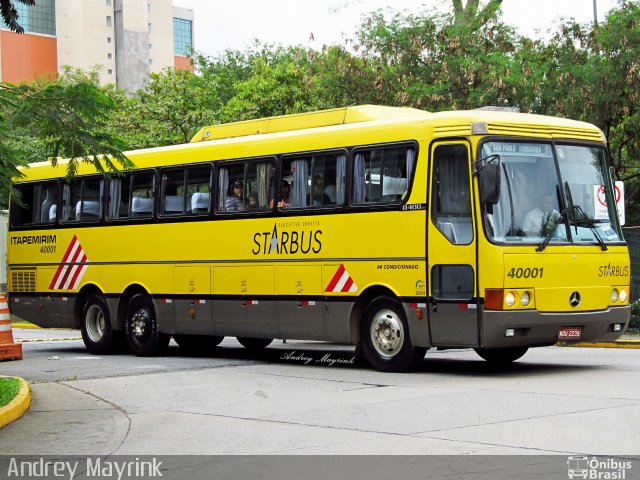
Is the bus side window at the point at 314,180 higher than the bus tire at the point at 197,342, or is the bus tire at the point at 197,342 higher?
the bus side window at the point at 314,180

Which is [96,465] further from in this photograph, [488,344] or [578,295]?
[578,295]

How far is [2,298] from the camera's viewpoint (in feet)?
63.5

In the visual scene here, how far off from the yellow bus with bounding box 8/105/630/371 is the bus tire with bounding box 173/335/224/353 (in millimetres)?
38

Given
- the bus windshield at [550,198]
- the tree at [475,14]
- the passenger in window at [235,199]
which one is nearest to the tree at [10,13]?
the passenger in window at [235,199]

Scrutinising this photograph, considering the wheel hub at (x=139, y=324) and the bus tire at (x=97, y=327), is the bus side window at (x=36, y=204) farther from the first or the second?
the wheel hub at (x=139, y=324)

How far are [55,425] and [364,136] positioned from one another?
6527mm

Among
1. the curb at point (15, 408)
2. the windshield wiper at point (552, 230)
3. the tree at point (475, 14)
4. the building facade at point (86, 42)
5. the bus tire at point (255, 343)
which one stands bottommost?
the bus tire at point (255, 343)

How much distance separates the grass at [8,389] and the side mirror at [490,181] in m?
6.10

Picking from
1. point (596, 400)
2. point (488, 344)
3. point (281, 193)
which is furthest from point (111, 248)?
point (596, 400)

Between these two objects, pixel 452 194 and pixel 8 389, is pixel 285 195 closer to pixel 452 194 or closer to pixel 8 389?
pixel 452 194

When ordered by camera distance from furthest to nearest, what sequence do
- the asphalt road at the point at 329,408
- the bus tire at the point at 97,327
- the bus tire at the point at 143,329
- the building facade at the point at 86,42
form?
the building facade at the point at 86,42, the bus tire at the point at 97,327, the bus tire at the point at 143,329, the asphalt road at the point at 329,408

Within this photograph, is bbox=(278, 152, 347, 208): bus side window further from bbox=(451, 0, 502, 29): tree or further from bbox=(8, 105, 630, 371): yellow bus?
bbox=(451, 0, 502, 29): tree

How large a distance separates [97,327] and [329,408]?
1023 cm

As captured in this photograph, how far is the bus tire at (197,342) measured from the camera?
21.0m
